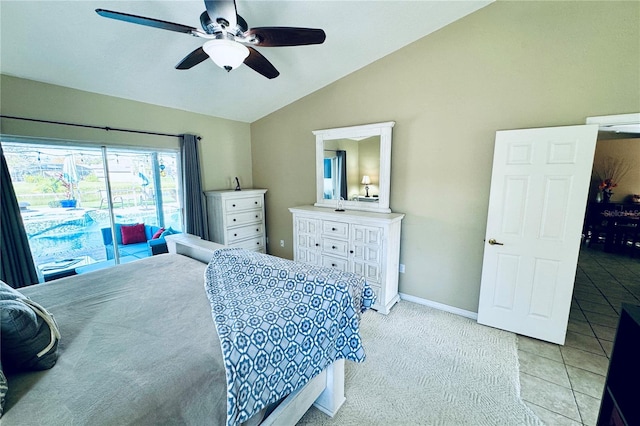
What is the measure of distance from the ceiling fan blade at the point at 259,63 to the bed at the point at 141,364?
156 centimetres

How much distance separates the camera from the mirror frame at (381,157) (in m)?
3.04

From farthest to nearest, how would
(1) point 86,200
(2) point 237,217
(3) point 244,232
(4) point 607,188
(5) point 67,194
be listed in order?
(4) point 607,188
(3) point 244,232
(2) point 237,217
(1) point 86,200
(5) point 67,194

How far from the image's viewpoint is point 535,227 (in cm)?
233

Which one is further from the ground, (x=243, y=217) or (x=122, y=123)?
(x=122, y=123)

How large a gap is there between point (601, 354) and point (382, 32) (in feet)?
11.9

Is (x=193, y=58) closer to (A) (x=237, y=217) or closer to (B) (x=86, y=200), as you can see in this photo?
(B) (x=86, y=200)

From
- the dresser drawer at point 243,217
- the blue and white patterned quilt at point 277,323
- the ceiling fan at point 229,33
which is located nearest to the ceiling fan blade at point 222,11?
the ceiling fan at point 229,33

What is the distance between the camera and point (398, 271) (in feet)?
10.4

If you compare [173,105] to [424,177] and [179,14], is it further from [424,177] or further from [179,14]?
[424,177]

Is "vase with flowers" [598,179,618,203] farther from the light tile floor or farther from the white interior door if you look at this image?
the white interior door

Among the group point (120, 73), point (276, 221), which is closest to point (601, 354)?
point (276, 221)

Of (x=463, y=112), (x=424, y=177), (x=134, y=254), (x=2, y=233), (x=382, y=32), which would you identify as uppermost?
(x=382, y=32)

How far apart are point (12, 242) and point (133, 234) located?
103cm

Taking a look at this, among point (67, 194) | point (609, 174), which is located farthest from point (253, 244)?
point (609, 174)
